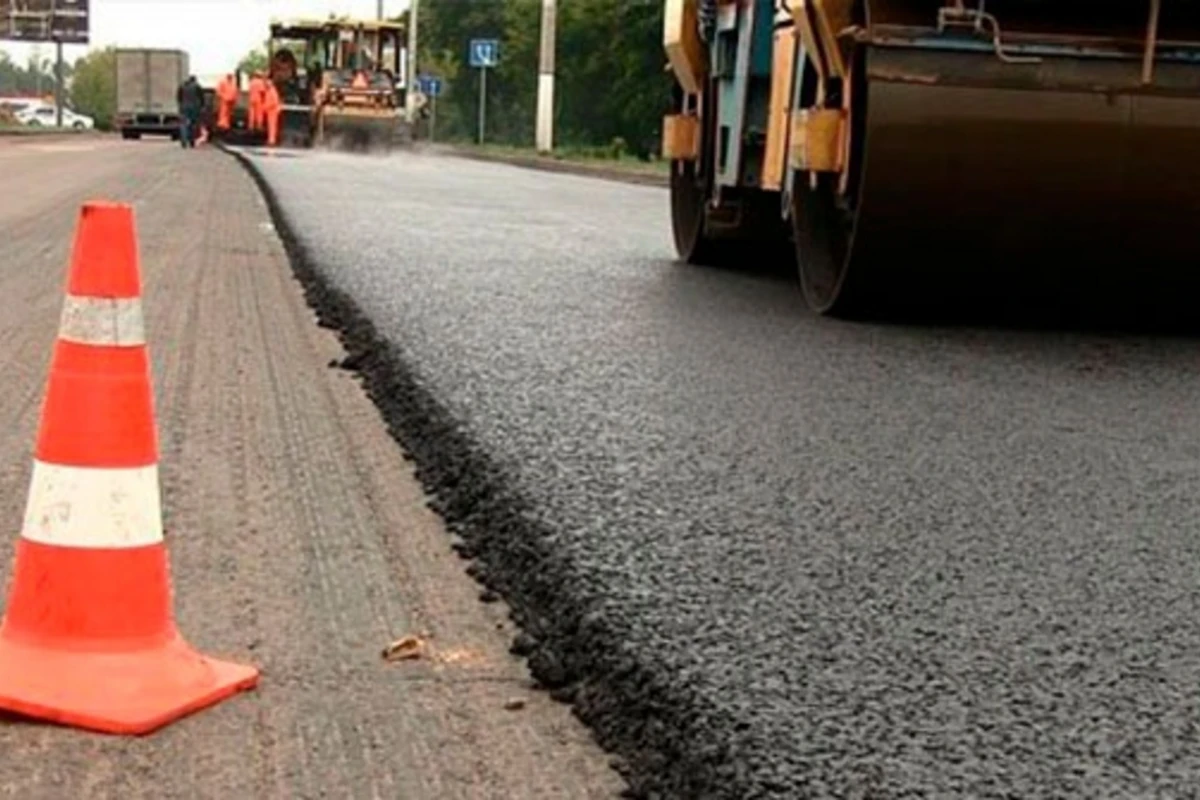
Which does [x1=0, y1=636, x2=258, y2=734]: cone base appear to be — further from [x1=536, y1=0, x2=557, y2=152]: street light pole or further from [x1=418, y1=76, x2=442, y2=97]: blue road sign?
[x1=418, y1=76, x2=442, y2=97]: blue road sign

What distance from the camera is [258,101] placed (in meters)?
38.3

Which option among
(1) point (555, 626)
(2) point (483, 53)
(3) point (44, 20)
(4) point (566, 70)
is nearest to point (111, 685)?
(1) point (555, 626)

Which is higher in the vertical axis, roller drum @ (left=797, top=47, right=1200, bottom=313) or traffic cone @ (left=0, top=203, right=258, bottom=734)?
Answer: roller drum @ (left=797, top=47, right=1200, bottom=313)

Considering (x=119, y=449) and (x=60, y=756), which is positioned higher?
(x=119, y=449)

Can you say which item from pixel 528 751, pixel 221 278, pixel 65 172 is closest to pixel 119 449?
pixel 528 751

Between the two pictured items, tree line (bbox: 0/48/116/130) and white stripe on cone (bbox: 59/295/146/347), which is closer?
white stripe on cone (bbox: 59/295/146/347)

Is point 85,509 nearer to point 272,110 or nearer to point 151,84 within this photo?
point 272,110

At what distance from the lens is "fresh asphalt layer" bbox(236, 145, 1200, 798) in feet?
8.16

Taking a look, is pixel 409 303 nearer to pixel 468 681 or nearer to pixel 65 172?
pixel 468 681

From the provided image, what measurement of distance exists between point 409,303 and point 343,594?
12.8 feet

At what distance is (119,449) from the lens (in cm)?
285

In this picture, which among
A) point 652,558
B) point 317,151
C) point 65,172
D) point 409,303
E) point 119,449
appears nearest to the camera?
point 119,449

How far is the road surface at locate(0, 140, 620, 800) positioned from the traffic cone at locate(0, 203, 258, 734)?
8cm

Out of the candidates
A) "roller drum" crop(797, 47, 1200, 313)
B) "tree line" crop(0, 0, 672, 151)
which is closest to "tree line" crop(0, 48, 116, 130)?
"tree line" crop(0, 0, 672, 151)
